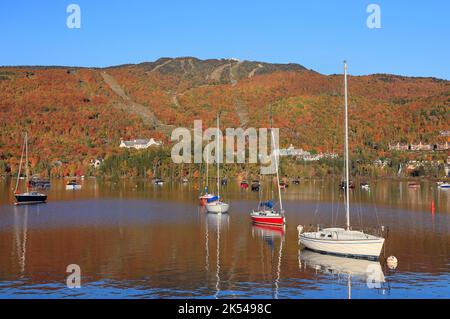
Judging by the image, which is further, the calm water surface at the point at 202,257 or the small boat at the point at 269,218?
the small boat at the point at 269,218

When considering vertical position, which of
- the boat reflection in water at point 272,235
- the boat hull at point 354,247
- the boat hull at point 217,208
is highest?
the boat hull at point 217,208

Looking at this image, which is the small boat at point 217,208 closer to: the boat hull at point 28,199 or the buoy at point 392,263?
the boat hull at point 28,199

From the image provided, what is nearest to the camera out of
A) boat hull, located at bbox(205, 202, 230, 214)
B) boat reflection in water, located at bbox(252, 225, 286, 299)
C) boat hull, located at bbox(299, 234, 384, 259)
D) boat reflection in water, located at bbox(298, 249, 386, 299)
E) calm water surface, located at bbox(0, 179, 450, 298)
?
calm water surface, located at bbox(0, 179, 450, 298)

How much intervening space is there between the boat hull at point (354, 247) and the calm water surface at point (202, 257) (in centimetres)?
64

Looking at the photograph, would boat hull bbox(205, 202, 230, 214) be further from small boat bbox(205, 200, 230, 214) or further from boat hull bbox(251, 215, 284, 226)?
boat hull bbox(251, 215, 284, 226)

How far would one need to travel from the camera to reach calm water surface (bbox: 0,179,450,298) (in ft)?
119

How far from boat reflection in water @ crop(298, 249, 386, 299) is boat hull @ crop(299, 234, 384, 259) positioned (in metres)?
0.45

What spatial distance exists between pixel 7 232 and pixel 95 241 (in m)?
12.2

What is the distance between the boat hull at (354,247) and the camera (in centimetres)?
4403

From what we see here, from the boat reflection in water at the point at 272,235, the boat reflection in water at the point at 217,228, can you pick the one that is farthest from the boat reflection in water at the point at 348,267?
the boat reflection in water at the point at 217,228

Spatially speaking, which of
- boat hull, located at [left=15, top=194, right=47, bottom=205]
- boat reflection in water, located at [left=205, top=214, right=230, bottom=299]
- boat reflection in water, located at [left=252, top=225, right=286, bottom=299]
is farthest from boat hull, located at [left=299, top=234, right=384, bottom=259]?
boat hull, located at [left=15, top=194, right=47, bottom=205]

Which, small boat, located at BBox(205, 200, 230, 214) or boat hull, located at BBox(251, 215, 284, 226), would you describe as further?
small boat, located at BBox(205, 200, 230, 214)
